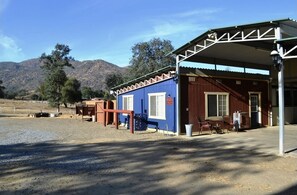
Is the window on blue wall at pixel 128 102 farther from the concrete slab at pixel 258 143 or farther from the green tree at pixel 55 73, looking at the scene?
the green tree at pixel 55 73

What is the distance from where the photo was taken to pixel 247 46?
14.8m

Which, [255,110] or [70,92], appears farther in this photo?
[70,92]

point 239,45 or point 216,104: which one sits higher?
point 239,45

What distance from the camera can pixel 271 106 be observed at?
19.4 metres

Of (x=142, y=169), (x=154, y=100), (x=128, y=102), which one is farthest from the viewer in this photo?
(x=128, y=102)

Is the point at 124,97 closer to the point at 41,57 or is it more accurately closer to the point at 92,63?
the point at 41,57

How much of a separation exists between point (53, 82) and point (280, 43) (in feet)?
126

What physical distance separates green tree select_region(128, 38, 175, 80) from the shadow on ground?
33946 millimetres

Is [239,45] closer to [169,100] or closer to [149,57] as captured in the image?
[169,100]

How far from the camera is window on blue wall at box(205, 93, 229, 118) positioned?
16.2 metres

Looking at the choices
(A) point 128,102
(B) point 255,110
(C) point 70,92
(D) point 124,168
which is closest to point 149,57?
(C) point 70,92

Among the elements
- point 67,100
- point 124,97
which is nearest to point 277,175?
point 124,97

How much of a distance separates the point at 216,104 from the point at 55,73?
110 feet

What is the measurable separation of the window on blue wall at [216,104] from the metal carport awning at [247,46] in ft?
6.09
